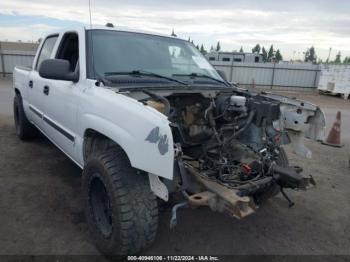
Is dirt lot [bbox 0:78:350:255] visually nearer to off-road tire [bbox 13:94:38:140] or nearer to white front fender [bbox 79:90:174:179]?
white front fender [bbox 79:90:174:179]

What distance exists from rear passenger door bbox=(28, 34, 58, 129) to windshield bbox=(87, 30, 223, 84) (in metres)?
1.11

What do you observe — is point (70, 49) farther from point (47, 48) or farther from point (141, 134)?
point (141, 134)

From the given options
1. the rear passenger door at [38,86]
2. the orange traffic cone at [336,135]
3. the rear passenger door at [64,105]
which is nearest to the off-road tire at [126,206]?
the rear passenger door at [64,105]

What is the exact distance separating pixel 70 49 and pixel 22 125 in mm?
2429

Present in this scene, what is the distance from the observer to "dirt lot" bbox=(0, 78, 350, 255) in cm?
307

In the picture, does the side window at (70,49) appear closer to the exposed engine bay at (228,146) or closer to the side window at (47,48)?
the side window at (47,48)

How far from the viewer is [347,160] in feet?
20.3

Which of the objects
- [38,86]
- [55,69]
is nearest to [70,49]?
[38,86]

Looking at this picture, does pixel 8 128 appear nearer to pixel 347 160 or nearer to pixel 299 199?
pixel 299 199

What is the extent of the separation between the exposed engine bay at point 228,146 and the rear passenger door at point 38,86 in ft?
6.51

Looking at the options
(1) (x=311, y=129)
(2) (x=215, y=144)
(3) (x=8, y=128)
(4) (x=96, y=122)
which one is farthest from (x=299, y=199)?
(3) (x=8, y=128)

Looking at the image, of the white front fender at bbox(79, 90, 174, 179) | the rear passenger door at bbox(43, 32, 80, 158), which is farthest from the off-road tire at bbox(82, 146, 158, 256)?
the rear passenger door at bbox(43, 32, 80, 158)

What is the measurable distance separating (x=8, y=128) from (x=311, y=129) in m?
6.21

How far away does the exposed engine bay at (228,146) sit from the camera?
8.90 ft
